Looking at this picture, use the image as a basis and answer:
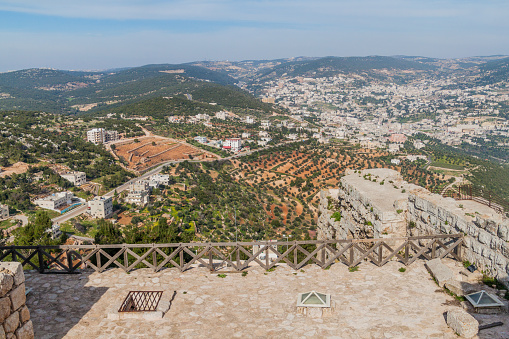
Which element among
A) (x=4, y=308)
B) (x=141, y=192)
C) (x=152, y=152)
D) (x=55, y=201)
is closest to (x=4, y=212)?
(x=55, y=201)

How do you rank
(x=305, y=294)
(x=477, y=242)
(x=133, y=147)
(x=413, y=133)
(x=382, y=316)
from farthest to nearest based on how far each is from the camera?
(x=413, y=133) < (x=133, y=147) < (x=477, y=242) < (x=305, y=294) < (x=382, y=316)

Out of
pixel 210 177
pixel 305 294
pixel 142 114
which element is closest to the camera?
pixel 305 294

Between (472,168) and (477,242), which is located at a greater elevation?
(477,242)

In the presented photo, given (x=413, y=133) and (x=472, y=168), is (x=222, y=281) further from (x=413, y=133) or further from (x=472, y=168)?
(x=413, y=133)

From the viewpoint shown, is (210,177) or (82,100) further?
(82,100)

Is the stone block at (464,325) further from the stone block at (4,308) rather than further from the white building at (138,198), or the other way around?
the white building at (138,198)

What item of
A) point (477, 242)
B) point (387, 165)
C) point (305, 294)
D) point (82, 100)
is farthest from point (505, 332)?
point (82, 100)

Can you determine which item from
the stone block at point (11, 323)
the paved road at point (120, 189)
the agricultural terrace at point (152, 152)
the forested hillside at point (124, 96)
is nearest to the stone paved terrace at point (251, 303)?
the stone block at point (11, 323)

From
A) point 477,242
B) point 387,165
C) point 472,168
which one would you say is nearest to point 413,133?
point 472,168
